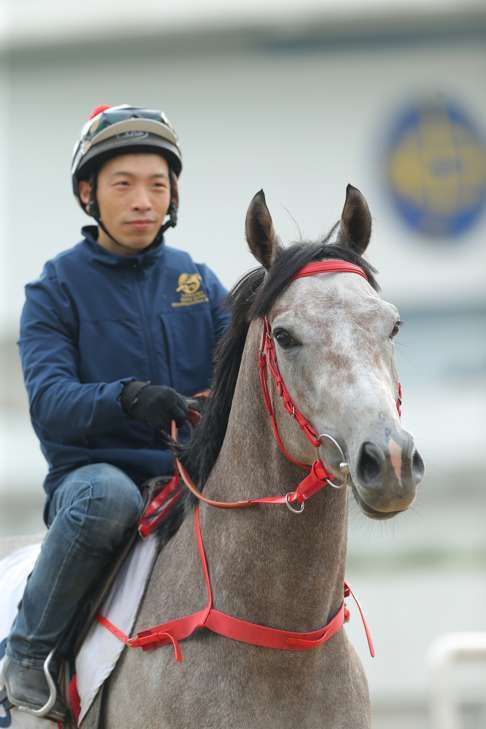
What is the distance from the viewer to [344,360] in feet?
11.5

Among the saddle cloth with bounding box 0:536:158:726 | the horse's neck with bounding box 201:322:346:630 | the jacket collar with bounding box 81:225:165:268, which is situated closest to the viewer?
the horse's neck with bounding box 201:322:346:630

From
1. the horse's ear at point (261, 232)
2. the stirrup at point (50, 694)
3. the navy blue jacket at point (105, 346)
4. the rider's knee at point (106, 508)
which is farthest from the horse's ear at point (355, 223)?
the stirrup at point (50, 694)

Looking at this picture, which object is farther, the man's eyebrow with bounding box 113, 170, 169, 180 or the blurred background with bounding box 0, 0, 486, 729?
the blurred background with bounding box 0, 0, 486, 729

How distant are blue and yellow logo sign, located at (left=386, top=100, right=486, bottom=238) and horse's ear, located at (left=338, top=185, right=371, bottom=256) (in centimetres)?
747

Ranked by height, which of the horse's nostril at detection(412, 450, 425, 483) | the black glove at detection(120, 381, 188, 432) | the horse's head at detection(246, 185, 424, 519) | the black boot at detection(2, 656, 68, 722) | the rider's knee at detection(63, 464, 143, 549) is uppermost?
the horse's head at detection(246, 185, 424, 519)

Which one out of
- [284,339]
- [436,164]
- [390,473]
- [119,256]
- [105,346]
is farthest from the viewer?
[436,164]

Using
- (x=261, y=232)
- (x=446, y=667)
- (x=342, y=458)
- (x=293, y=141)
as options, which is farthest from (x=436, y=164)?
(x=342, y=458)

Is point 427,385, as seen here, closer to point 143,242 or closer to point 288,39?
point 288,39

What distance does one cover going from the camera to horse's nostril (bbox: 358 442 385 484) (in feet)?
10.7

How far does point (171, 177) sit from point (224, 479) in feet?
4.69

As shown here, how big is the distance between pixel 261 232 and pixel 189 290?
36.9 inches

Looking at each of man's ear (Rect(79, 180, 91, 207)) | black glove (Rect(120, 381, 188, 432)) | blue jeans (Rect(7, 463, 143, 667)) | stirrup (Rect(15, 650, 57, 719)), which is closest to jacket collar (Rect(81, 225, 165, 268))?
man's ear (Rect(79, 180, 91, 207))

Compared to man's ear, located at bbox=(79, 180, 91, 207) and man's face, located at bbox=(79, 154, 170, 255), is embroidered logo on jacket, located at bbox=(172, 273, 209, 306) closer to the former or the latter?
man's face, located at bbox=(79, 154, 170, 255)

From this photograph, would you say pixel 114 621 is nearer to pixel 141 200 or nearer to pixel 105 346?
pixel 105 346
